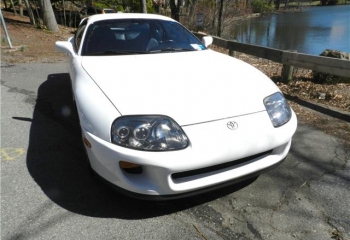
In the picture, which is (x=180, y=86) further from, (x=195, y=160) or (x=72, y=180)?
(x=72, y=180)

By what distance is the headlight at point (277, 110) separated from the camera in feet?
7.22

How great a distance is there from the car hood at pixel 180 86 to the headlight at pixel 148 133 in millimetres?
56

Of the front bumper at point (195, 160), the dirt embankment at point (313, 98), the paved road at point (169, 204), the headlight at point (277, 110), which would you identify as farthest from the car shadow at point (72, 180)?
the dirt embankment at point (313, 98)

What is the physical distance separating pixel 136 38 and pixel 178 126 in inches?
75.3

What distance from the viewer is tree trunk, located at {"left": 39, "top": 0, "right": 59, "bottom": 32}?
36.9ft

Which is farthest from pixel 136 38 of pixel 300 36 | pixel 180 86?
pixel 300 36

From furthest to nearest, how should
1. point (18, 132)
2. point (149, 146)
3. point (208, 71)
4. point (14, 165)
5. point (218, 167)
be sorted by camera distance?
point (18, 132) < point (14, 165) < point (208, 71) < point (218, 167) < point (149, 146)

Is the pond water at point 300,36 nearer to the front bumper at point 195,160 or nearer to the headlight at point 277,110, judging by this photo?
the headlight at point 277,110

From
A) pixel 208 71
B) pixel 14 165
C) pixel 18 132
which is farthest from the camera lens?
pixel 18 132

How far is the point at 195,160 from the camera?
1.83 metres

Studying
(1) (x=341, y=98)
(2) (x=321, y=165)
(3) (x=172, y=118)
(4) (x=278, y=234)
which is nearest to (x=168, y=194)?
(3) (x=172, y=118)

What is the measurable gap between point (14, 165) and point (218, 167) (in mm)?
2066

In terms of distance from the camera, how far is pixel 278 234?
1.95 m

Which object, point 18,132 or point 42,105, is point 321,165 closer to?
point 18,132
